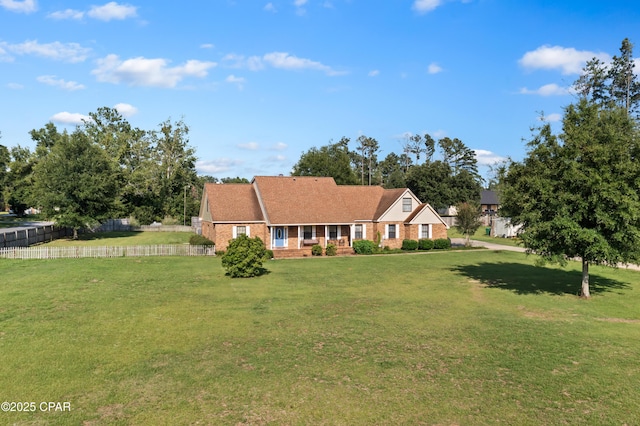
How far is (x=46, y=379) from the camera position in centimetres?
963

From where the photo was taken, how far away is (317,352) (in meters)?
11.7

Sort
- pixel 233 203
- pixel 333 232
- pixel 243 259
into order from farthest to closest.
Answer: pixel 333 232
pixel 233 203
pixel 243 259

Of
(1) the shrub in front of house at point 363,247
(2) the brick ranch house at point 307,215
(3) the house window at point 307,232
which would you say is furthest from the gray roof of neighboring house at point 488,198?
(3) the house window at point 307,232

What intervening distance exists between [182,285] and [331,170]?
44.9m

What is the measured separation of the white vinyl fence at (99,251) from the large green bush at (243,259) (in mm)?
10058

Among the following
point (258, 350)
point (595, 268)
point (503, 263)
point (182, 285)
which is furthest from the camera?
point (503, 263)

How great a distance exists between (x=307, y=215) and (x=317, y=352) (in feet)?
86.3

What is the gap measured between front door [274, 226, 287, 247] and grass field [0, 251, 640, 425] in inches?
601

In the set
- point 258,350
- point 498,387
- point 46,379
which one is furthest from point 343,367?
point 46,379

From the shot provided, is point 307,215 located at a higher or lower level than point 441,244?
higher

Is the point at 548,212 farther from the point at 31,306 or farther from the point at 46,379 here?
the point at 31,306

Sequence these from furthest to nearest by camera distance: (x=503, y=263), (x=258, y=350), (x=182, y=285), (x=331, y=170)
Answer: (x=331, y=170) < (x=503, y=263) < (x=182, y=285) < (x=258, y=350)

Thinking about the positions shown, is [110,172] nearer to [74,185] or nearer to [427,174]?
[74,185]

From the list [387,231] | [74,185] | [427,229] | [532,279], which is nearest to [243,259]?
[532,279]
